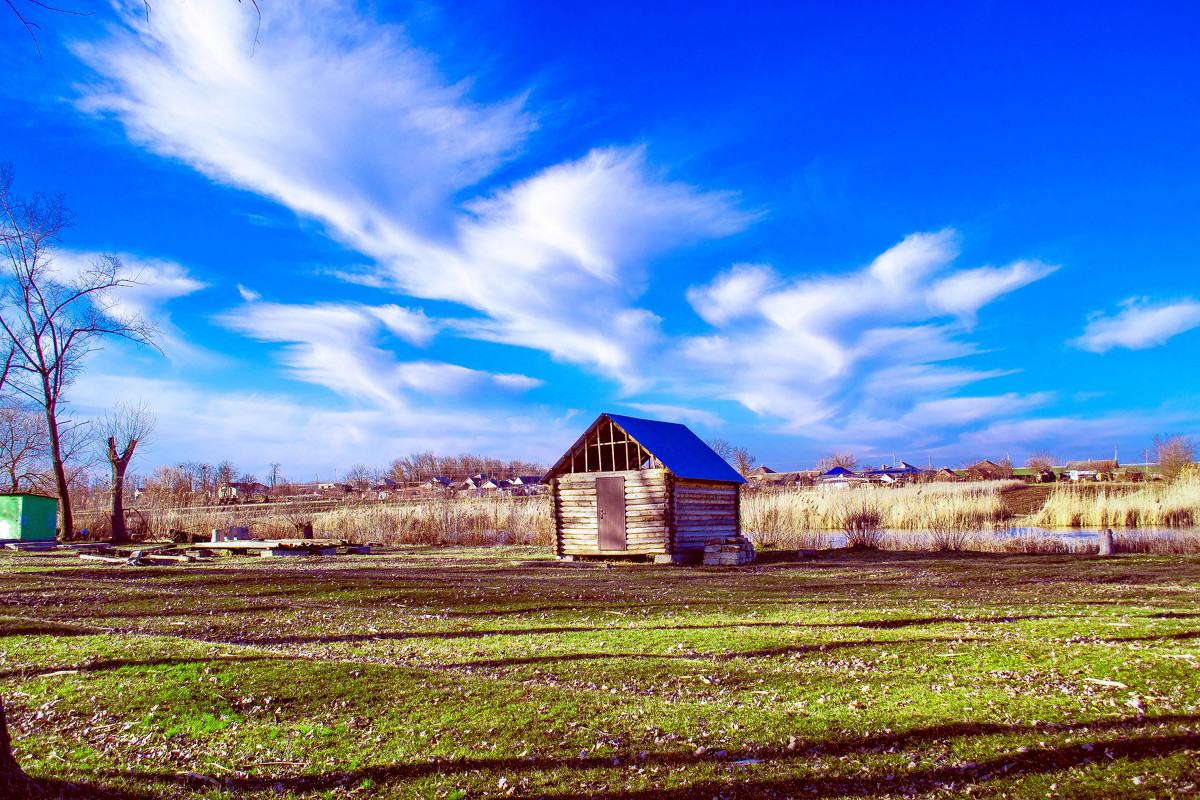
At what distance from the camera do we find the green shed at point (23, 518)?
30141 millimetres

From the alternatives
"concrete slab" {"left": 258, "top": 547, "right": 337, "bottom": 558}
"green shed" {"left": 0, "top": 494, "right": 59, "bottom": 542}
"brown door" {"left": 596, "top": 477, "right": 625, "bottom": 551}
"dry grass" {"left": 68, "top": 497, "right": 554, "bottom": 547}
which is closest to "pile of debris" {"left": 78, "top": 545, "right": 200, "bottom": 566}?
"concrete slab" {"left": 258, "top": 547, "right": 337, "bottom": 558}

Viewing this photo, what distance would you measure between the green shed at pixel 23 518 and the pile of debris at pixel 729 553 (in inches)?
1144

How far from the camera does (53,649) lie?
885 centimetres

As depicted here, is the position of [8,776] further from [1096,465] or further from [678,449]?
[1096,465]

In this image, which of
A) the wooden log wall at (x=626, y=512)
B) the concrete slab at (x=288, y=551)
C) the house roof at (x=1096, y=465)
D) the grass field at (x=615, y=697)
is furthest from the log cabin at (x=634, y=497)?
the house roof at (x=1096, y=465)

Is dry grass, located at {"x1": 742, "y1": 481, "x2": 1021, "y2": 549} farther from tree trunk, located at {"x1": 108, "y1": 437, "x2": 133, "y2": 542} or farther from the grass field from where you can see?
tree trunk, located at {"x1": 108, "y1": 437, "x2": 133, "y2": 542}

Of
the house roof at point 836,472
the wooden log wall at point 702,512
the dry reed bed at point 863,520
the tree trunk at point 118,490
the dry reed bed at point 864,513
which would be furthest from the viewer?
the house roof at point 836,472

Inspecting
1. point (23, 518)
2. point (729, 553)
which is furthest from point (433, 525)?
point (729, 553)

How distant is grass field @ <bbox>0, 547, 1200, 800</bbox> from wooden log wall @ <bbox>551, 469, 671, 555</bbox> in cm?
1120

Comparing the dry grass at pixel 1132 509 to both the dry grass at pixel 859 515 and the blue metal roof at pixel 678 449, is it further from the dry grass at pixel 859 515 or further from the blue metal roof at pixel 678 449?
the blue metal roof at pixel 678 449

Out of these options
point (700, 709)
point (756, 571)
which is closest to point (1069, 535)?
point (756, 571)

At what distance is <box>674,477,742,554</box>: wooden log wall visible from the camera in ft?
82.5

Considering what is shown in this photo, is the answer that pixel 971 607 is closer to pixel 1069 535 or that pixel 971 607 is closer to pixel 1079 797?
pixel 1079 797

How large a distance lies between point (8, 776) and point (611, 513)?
21.8 m
